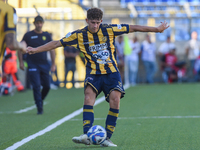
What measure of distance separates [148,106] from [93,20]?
511 cm

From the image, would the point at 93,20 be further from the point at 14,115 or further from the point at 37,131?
the point at 14,115

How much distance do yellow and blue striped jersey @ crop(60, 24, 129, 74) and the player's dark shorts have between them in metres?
0.07

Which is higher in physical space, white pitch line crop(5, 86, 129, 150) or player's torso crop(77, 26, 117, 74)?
player's torso crop(77, 26, 117, 74)

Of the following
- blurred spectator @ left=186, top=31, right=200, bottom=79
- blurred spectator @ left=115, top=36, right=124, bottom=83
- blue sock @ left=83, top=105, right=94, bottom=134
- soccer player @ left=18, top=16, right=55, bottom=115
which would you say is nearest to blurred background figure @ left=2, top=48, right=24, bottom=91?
blurred spectator @ left=115, top=36, right=124, bottom=83

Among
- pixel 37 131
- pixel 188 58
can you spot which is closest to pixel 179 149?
pixel 37 131

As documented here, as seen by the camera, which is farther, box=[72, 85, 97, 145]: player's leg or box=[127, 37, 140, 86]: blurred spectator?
box=[127, 37, 140, 86]: blurred spectator

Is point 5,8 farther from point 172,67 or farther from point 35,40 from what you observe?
point 172,67

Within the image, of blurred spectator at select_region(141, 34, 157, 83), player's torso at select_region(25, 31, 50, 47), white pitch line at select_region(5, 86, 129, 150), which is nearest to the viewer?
white pitch line at select_region(5, 86, 129, 150)

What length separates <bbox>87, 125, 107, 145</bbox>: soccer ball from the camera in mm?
5109

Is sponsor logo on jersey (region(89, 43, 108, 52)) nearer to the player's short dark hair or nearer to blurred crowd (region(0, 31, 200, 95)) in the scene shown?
the player's short dark hair

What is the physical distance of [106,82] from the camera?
5.54m

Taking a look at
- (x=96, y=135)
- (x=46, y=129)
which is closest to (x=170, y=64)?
(x=46, y=129)

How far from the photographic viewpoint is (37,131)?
6.65 meters

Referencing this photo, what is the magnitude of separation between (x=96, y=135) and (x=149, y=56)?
515 inches
